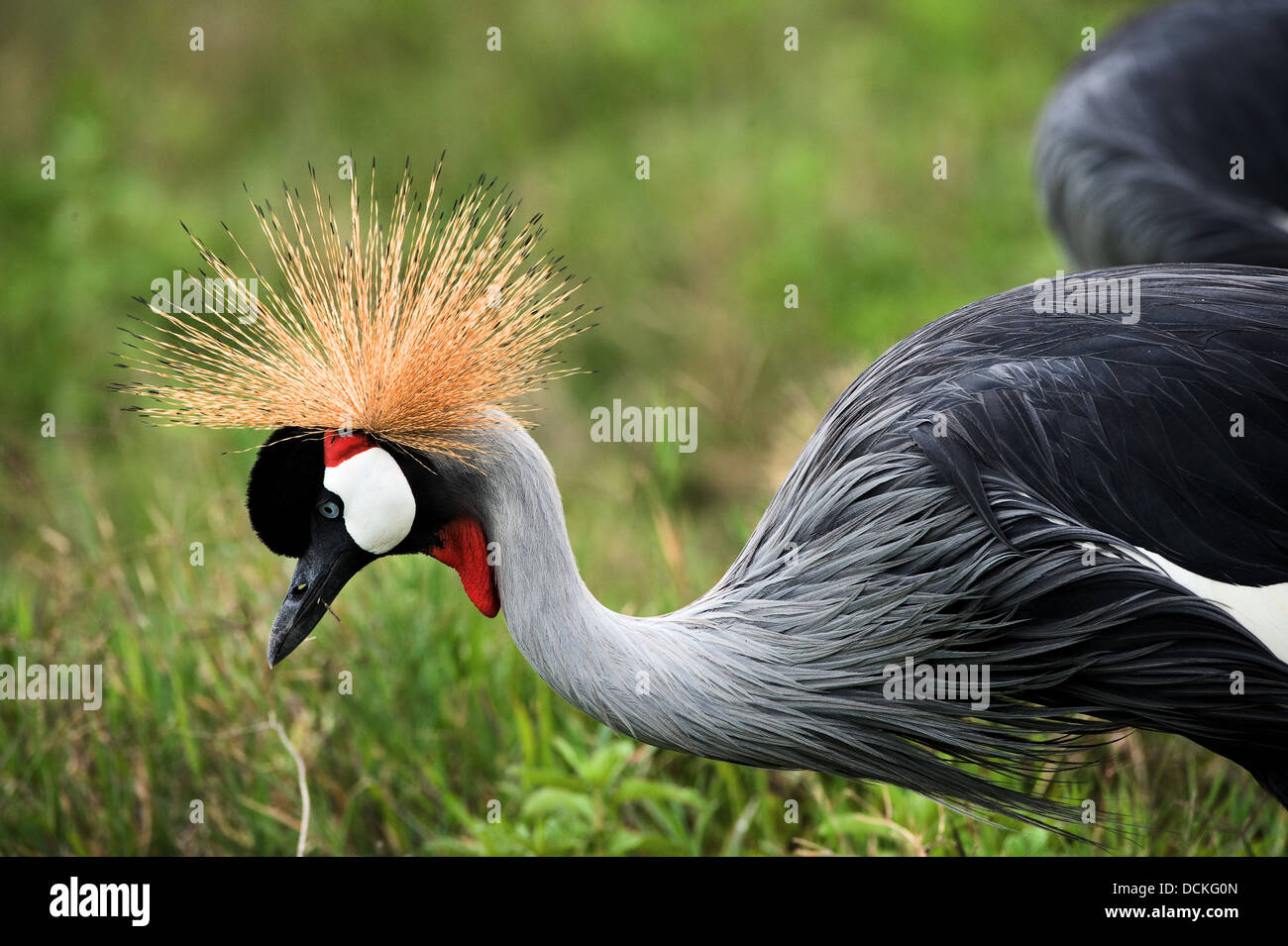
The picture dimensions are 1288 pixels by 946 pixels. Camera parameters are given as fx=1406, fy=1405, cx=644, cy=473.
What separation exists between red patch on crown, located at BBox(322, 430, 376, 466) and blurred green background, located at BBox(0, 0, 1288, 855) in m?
0.64

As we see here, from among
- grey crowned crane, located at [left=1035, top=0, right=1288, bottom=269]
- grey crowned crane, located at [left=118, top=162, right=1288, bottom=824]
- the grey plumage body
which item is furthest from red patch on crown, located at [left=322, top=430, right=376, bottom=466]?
grey crowned crane, located at [left=1035, top=0, right=1288, bottom=269]

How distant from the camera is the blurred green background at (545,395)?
2.32m

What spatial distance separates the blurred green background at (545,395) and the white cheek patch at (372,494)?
55 cm

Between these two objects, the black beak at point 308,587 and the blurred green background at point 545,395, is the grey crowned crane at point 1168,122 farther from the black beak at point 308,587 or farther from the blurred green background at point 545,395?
the black beak at point 308,587

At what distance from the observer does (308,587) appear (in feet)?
5.58

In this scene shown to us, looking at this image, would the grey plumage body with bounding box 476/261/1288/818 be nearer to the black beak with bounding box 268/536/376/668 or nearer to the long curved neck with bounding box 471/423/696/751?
the long curved neck with bounding box 471/423/696/751

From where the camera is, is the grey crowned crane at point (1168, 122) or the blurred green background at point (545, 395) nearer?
the blurred green background at point (545, 395)

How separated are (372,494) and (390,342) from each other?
0.20 meters

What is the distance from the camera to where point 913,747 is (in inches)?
67.9

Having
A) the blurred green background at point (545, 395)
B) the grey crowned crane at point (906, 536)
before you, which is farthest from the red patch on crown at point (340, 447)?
the blurred green background at point (545, 395)

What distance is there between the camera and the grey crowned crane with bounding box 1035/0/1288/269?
3078 mm

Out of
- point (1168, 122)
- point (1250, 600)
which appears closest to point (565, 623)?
point (1250, 600)

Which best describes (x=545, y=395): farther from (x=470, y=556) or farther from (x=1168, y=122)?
(x=470, y=556)

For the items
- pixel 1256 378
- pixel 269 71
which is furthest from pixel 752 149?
pixel 1256 378
